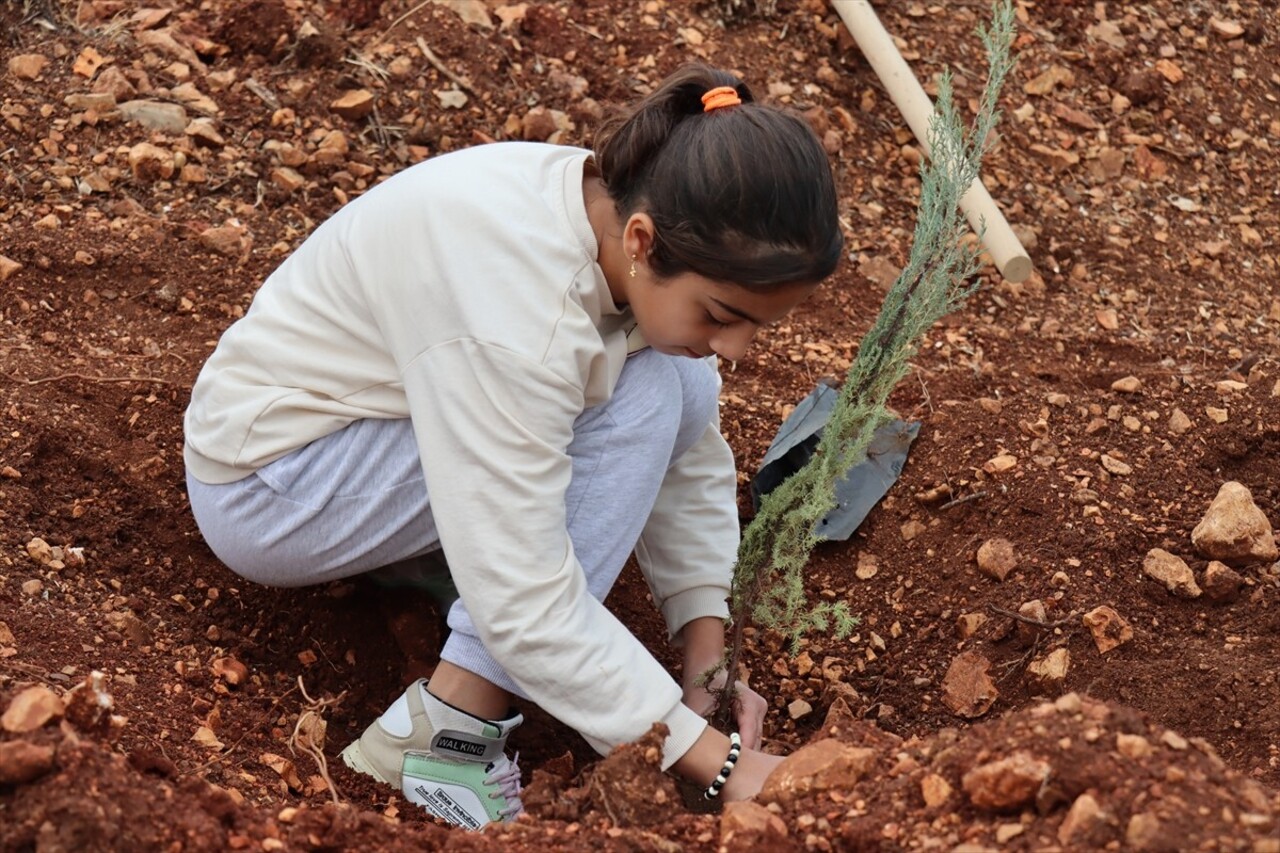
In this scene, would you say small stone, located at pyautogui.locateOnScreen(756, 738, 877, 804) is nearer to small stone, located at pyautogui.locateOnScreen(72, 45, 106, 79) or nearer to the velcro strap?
the velcro strap

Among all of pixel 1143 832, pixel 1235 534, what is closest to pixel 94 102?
pixel 1235 534

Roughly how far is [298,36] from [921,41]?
1849 millimetres

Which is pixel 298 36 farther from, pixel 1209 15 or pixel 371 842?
pixel 1209 15

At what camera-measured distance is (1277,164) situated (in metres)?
4.37

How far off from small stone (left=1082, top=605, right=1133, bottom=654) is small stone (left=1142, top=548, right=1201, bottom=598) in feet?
0.54

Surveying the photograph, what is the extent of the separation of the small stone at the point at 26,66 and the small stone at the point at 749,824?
2744 mm

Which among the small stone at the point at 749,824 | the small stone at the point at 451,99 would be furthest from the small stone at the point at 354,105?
the small stone at the point at 749,824

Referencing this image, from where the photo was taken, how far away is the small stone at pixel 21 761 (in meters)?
1.63

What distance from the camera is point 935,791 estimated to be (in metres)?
1.76

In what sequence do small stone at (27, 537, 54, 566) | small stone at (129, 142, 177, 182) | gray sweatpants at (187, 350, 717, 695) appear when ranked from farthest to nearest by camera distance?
small stone at (129, 142, 177, 182) → small stone at (27, 537, 54, 566) → gray sweatpants at (187, 350, 717, 695)

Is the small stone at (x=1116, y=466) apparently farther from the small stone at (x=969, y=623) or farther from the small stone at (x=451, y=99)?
the small stone at (x=451, y=99)

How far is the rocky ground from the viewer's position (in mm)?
1793

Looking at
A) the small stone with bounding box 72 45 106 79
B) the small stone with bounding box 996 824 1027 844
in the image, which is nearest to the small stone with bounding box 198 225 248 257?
the small stone with bounding box 72 45 106 79

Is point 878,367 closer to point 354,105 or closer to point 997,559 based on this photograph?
point 997,559
